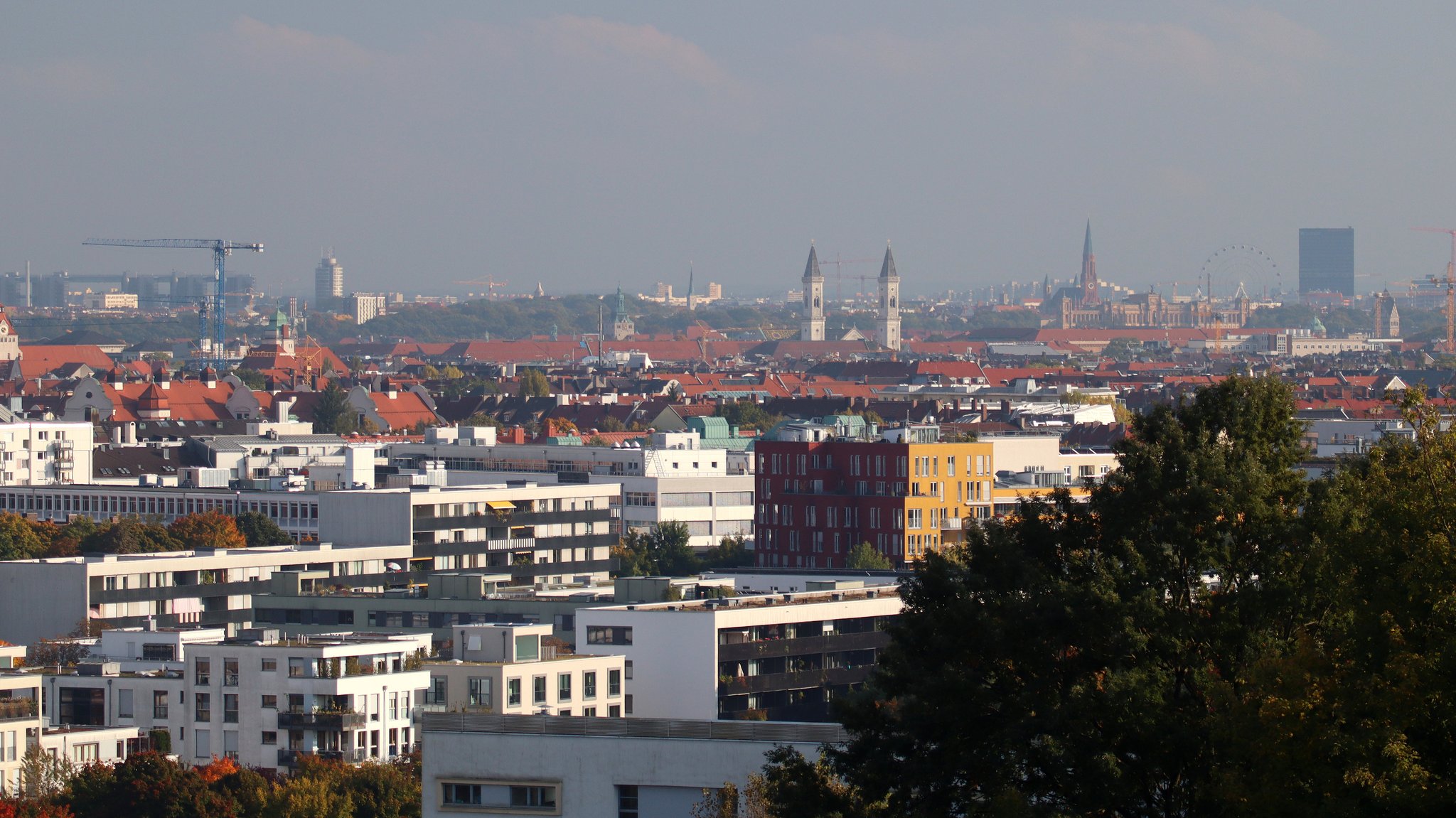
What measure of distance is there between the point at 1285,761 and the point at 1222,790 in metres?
0.46

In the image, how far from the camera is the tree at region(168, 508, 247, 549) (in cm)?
5550

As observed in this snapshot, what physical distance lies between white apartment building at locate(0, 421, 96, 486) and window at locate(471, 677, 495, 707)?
160 ft

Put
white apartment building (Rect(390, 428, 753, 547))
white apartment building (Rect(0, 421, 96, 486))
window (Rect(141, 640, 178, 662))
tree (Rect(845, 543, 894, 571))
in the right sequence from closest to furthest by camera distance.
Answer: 1. window (Rect(141, 640, 178, 662))
2. tree (Rect(845, 543, 894, 571))
3. white apartment building (Rect(390, 428, 753, 547))
4. white apartment building (Rect(0, 421, 96, 486))

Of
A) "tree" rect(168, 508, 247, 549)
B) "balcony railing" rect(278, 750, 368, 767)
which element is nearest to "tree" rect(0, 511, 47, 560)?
"tree" rect(168, 508, 247, 549)

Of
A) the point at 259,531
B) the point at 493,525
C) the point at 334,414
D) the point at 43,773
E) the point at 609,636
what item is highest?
the point at 609,636

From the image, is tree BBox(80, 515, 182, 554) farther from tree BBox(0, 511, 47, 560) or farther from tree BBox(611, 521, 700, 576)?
tree BBox(611, 521, 700, 576)

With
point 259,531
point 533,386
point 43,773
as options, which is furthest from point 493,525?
point 533,386

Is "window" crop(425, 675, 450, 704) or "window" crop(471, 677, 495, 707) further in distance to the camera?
"window" crop(425, 675, 450, 704)

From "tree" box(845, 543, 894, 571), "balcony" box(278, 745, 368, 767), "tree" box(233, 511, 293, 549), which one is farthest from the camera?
"tree" box(233, 511, 293, 549)

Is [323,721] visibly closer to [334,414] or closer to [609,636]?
[609,636]

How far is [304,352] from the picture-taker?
625ft

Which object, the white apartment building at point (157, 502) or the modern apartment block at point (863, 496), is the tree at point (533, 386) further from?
the modern apartment block at point (863, 496)

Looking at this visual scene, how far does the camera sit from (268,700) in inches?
1315

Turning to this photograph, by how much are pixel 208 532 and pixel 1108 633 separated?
42142 mm
